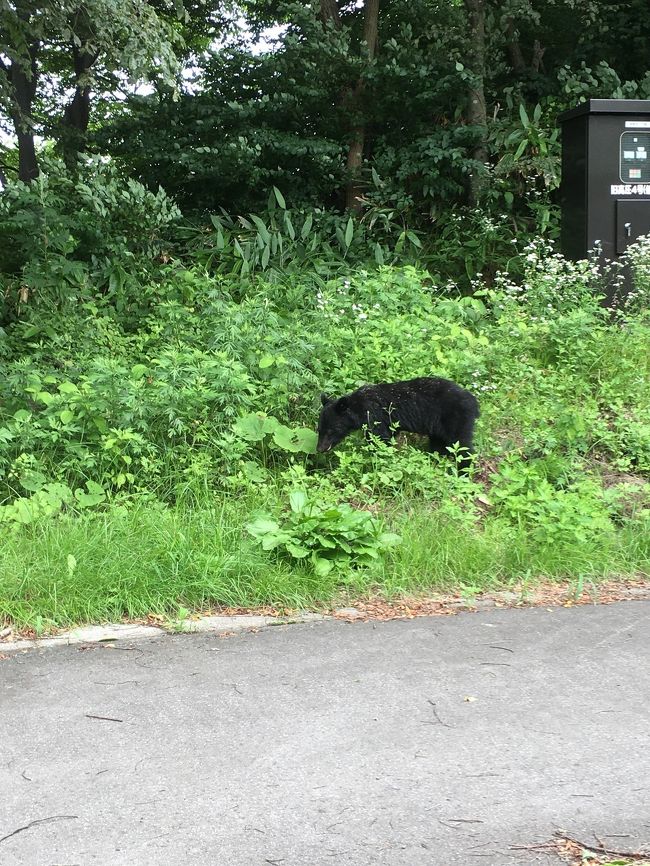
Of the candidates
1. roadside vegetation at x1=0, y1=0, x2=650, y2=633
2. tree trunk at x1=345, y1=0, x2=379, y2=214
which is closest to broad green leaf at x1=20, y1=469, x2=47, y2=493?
roadside vegetation at x1=0, y1=0, x2=650, y2=633

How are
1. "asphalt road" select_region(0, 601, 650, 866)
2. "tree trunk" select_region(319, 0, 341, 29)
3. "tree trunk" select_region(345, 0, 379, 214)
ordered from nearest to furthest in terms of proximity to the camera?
"asphalt road" select_region(0, 601, 650, 866) < "tree trunk" select_region(345, 0, 379, 214) < "tree trunk" select_region(319, 0, 341, 29)

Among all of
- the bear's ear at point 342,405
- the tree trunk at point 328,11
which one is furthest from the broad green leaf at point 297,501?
the tree trunk at point 328,11

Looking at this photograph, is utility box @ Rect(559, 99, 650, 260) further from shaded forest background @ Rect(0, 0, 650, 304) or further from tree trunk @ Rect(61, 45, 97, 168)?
tree trunk @ Rect(61, 45, 97, 168)

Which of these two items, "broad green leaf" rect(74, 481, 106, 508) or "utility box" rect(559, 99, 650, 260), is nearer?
"broad green leaf" rect(74, 481, 106, 508)

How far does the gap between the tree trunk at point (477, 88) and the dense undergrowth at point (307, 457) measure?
3.85 meters

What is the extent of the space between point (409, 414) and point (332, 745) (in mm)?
3481

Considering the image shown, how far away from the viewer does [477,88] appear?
12289 millimetres

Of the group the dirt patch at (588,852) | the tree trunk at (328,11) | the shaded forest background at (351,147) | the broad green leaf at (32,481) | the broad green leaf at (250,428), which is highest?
the tree trunk at (328,11)

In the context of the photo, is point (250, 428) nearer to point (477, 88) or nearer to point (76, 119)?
point (477, 88)

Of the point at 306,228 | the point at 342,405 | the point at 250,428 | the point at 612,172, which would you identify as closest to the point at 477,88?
the point at 306,228

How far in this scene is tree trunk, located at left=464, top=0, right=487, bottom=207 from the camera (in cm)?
1222

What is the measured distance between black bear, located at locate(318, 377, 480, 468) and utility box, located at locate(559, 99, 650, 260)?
11.2 ft

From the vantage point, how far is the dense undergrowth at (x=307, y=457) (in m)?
4.64

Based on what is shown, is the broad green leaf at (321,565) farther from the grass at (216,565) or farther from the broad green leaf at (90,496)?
the broad green leaf at (90,496)
